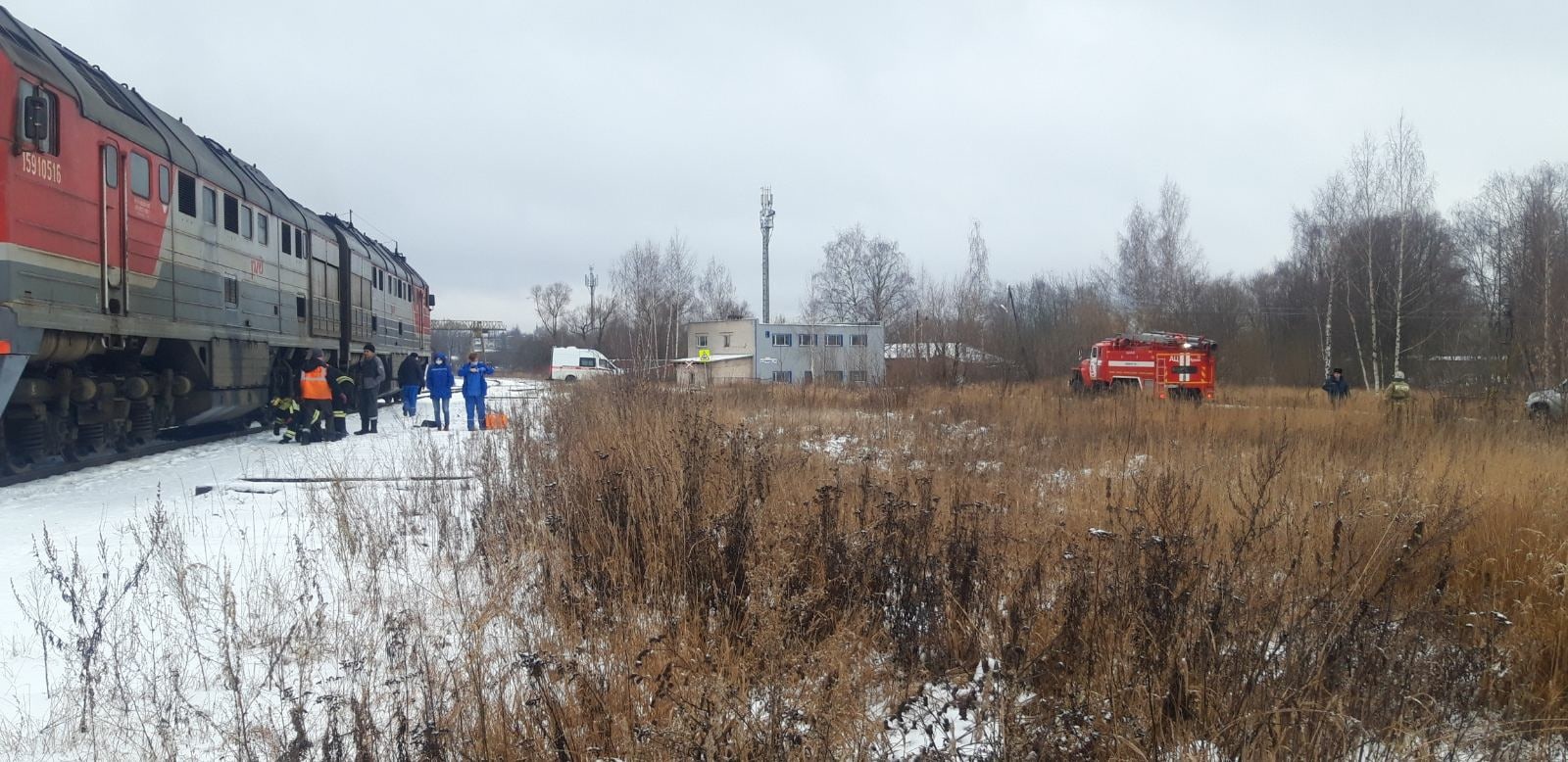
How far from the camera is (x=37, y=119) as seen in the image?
24.1 ft

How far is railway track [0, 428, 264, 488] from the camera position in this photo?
8359 mm

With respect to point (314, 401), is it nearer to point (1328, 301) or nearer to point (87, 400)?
point (87, 400)

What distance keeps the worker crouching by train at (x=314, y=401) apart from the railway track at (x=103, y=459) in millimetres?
1368

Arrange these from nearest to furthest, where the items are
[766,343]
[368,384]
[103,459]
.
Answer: [103,459] → [368,384] → [766,343]

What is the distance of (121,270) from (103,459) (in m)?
2.20

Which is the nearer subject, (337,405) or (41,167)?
(41,167)

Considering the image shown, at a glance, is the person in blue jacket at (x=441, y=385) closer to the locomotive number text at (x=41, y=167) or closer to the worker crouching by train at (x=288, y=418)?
the worker crouching by train at (x=288, y=418)

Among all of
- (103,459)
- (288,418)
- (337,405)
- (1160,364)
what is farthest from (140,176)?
(1160,364)

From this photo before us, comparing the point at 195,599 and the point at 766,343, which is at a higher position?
the point at 766,343

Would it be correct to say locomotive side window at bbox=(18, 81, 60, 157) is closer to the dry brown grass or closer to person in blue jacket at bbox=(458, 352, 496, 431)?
the dry brown grass

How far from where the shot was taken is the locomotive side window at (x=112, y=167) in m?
8.72

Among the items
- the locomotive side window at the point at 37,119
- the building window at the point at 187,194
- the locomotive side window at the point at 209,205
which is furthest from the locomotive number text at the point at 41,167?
the locomotive side window at the point at 209,205

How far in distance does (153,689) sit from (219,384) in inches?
364

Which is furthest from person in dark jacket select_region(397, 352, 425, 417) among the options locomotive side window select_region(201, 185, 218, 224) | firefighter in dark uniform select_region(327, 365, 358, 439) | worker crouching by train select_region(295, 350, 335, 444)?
locomotive side window select_region(201, 185, 218, 224)
